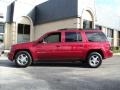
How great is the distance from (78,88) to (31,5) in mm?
26223

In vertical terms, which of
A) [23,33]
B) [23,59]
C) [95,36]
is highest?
[23,33]

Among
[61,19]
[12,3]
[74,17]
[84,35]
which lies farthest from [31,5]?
[84,35]

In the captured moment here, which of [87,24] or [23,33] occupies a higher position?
[87,24]

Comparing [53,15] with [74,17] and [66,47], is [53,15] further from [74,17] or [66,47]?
[66,47]

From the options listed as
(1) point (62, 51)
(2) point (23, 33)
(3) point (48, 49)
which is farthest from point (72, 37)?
(2) point (23, 33)

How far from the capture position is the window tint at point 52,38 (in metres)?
13.7

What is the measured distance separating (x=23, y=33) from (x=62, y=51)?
19721mm

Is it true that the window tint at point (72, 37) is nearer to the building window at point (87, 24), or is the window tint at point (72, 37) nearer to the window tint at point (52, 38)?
the window tint at point (52, 38)

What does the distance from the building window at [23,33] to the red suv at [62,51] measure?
18.7 meters

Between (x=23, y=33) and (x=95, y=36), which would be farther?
(x=23, y=33)

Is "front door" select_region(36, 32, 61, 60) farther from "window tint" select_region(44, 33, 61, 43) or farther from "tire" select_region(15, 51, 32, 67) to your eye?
"tire" select_region(15, 51, 32, 67)

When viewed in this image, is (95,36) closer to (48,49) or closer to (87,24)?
(48,49)

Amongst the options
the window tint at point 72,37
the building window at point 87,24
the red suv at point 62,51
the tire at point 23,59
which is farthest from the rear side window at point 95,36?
the building window at point 87,24

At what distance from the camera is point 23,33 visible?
107ft
